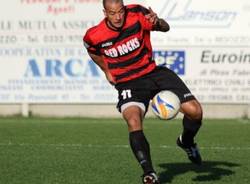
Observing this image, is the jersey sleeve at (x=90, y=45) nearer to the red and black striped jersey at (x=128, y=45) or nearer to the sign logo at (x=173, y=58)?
the red and black striped jersey at (x=128, y=45)

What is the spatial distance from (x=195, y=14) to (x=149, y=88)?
1239cm

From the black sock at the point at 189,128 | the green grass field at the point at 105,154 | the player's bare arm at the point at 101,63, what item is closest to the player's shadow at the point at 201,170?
the green grass field at the point at 105,154

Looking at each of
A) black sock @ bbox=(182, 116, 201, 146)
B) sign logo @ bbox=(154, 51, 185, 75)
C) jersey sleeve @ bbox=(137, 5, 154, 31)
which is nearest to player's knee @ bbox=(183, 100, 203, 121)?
black sock @ bbox=(182, 116, 201, 146)

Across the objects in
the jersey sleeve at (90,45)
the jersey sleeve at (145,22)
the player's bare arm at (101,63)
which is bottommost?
the player's bare arm at (101,63)

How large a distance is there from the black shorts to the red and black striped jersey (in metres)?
0.08

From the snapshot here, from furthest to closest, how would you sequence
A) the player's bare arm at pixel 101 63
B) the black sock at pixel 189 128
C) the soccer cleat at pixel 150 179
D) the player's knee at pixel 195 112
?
the player's bare arm at pixel 101 63 < the black sock at pixel 189 128 < the player's knee at pixel 195 112 < the soccer cleat at pixel 150 179

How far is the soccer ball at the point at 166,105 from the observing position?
8.42 metres

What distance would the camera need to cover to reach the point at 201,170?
32.0 feet

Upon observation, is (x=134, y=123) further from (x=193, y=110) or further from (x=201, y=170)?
(x=201, y=170)

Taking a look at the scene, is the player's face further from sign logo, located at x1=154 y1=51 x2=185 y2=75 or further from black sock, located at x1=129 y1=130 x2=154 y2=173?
sign logo, located at x1=154 y1=51 x2=185 y2=75

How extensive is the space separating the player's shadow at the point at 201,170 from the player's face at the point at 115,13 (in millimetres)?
1954

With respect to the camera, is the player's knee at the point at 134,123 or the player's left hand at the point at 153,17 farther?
the player's left hand at the point at 153,17

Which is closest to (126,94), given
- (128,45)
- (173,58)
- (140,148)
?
(128,45)

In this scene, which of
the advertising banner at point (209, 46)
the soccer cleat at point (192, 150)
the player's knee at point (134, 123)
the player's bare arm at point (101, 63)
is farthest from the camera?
the advertising banner at point (209, 46)
